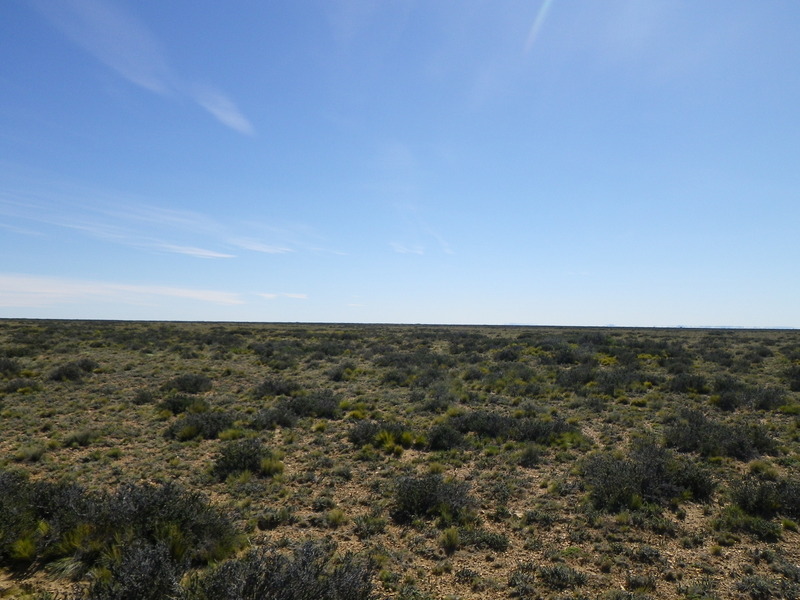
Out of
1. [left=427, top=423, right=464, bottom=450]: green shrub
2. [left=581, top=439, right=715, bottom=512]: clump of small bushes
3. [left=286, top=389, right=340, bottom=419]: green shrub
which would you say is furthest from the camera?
[left=286, top=389, right=340, bottom=419]: green shrub

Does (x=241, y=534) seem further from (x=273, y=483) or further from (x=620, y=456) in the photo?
(x=620, y=456)

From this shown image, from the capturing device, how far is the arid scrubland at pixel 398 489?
245 inches

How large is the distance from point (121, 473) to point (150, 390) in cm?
1052

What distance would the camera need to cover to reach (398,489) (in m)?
9.47

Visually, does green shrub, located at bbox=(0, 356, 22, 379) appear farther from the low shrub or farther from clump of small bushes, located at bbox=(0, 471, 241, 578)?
the low shrub

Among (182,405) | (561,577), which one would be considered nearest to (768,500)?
(561,577)

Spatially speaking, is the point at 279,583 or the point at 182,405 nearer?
the point at 279,583

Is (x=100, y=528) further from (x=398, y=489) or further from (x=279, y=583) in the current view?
(x=398, y=489)

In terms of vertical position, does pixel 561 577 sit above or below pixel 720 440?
below

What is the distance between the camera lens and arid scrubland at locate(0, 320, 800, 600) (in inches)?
245

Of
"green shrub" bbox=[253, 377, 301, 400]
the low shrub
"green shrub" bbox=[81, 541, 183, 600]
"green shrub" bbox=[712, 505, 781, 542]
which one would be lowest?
"green shrub" bbox=[712, 505, 781, 542]

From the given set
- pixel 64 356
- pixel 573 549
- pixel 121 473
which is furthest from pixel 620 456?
pixel 64 356

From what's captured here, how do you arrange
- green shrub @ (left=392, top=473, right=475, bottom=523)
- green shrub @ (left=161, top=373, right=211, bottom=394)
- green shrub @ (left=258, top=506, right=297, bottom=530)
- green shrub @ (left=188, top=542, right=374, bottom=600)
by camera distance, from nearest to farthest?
green shrub @ (left=188, top=542, right=374, bottom=600)
green shrub @ (left=258, top=506, right=297, bottom=530)
green shrub @ (left=392, top=473, right=475, bottom=523)
green shrub @ (left=161, top=373, right=211, bottom=394)

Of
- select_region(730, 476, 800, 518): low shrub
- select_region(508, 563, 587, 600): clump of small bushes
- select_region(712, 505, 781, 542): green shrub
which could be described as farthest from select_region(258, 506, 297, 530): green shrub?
select_region(730, 476, 800, 518): low shrub
